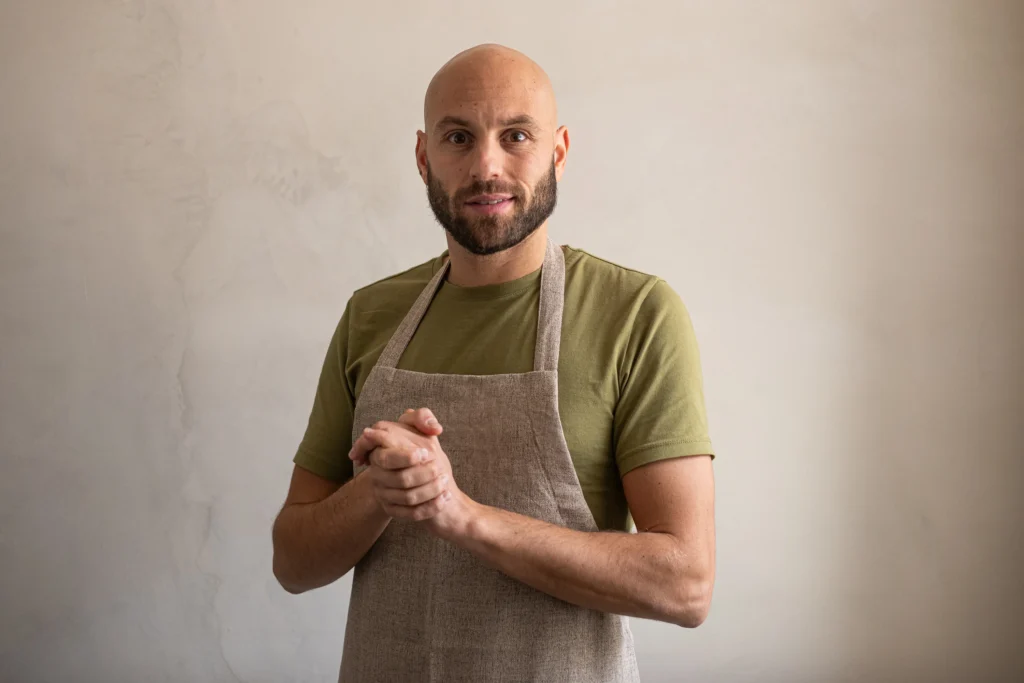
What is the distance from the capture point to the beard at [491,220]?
1.38 m

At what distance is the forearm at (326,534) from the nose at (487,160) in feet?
1.57

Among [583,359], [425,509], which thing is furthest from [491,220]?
[425,509]

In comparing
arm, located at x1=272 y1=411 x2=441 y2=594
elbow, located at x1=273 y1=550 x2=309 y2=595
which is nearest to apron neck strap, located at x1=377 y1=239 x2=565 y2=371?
arm, located at x1=272 y1=411 x2=441 y2=594

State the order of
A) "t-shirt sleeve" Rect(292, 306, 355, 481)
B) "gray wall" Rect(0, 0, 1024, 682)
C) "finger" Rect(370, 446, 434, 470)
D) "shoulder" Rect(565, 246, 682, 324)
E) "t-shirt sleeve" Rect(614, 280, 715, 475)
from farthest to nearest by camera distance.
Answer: "gray wall" Rect(0, 0, 1024, 682) → "t-shirt sleeve" Rect(292, 306, 355, 481) → "shoulder" Rect(565, 246, 682, 324) → "t-shirt sleeve" Rect(614, 280, 715, 475) → "finger" Rect(370, 446, 434, 470)

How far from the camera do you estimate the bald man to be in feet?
3.98

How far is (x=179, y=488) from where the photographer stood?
204 cm

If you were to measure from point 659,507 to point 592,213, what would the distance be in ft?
3.10

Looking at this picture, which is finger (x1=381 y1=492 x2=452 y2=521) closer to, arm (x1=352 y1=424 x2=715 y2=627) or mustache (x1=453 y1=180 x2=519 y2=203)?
arm (x1=352 y1=424 x2=715 y2=627)

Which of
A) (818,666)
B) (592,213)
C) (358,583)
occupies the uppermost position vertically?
(592,213)

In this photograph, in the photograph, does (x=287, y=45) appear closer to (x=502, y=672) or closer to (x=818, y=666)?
(x=502, y=672)

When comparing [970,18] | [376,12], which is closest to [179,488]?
[376,12]

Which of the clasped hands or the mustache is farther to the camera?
the mustache

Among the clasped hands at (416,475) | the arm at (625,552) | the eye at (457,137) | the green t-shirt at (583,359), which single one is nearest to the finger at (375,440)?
the clasped hands at (416,475)

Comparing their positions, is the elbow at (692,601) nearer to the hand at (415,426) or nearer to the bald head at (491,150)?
the hand at (415,426)
